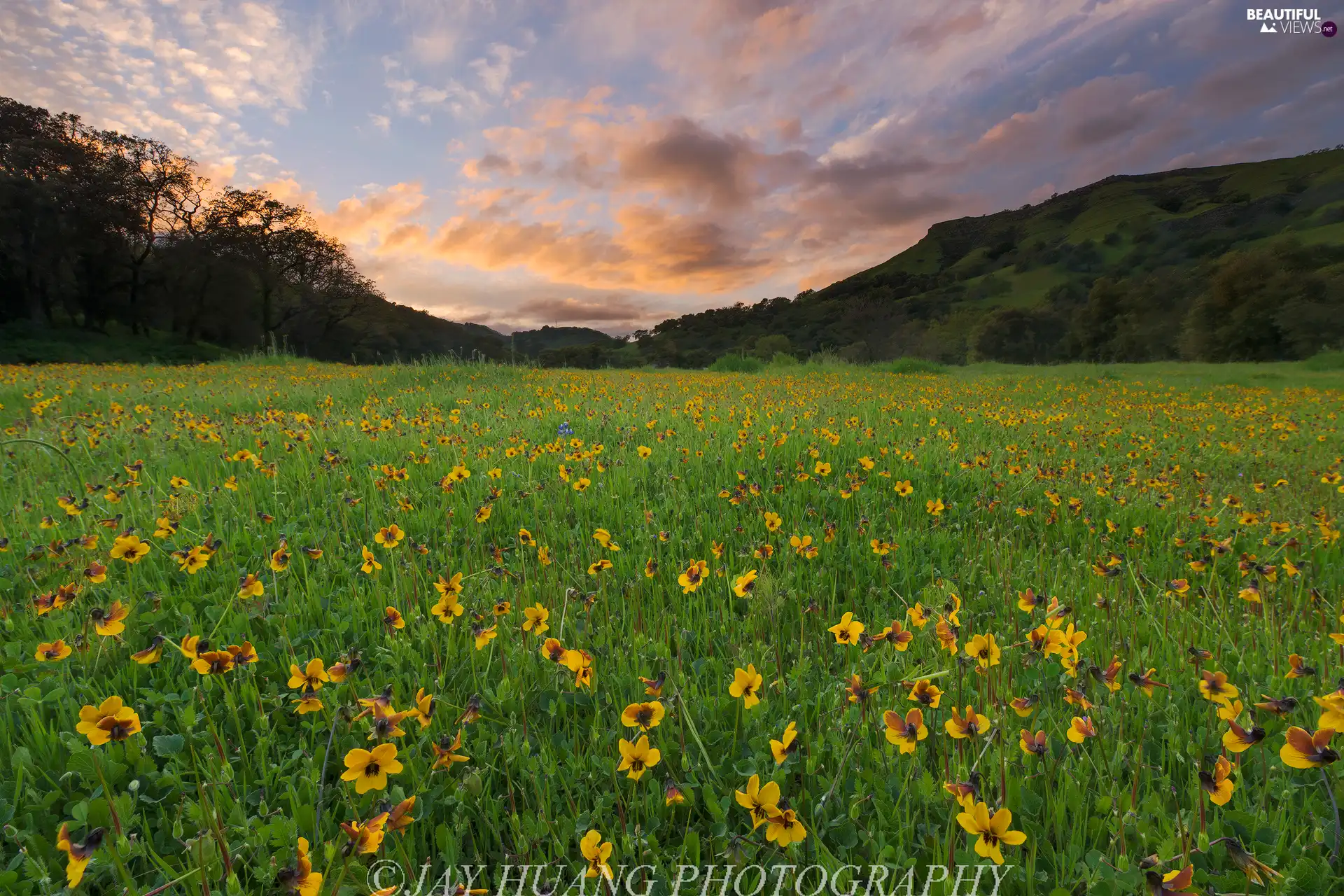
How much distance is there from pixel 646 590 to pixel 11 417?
9753 mm

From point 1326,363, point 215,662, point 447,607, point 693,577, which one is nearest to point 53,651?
point 215,662

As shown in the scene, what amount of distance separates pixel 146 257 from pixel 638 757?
55349 millimetres

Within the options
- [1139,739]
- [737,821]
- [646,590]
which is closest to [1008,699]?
[1139,739]

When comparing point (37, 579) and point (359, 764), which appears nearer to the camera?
point (359, 764)

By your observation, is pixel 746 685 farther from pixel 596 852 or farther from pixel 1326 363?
pixel 1326 363

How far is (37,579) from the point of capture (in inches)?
112

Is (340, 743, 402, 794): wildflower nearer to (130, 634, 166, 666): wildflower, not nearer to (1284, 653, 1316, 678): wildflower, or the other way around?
(130, 634, 166, 666): wildflower

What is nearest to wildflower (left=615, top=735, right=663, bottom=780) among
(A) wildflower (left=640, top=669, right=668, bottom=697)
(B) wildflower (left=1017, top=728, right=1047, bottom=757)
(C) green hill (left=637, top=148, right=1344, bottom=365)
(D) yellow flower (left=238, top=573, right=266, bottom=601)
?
(A) wildflower (left=640, top=669, right=668, bottom=697)

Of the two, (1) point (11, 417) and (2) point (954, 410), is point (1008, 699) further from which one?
(1) point (11, 417)

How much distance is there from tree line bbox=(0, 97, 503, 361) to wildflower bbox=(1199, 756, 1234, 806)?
28948 millimetres

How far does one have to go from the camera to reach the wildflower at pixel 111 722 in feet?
4.32

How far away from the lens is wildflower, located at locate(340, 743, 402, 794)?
4.51 feet

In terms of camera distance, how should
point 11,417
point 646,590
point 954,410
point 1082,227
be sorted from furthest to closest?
point 1082,227, point 954,410, point 11,417, point 646,590

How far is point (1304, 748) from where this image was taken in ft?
4.15
